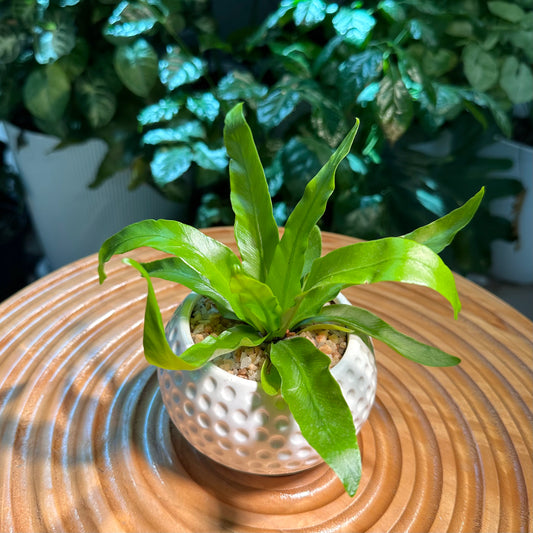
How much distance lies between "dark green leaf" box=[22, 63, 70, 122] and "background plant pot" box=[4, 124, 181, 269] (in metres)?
0.15

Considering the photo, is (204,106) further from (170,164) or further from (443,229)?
(443,229)

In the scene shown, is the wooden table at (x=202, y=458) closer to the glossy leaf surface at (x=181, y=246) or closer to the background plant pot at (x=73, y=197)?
the glossy leaf surface at (x=181, y=246)

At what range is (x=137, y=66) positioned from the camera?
146 centimetres

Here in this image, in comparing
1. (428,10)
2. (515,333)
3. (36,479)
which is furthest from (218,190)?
(36,479)

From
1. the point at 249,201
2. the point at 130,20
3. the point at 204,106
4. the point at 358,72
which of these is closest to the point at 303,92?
the point at 358,72

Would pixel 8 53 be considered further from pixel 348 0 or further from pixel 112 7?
pixel 348 0

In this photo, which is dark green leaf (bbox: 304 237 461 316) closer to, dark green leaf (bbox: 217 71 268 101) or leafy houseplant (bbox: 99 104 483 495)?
leafy houseplant (bbox: 99 104 483 495)

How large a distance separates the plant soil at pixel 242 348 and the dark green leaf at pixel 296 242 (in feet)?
0.17

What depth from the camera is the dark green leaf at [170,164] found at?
4.56ft

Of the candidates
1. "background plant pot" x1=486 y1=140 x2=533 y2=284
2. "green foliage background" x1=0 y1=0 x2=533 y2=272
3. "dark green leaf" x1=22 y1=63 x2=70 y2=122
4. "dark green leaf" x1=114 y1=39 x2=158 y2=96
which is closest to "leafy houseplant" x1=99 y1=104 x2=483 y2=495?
"green foliage background" x1=0 y1=0 x2=533 y2=272

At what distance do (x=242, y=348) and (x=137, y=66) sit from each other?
3.51 ft

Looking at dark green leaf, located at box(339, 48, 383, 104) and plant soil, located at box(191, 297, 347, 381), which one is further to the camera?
dark green leaf, located at box(339, 48, 383, 104)

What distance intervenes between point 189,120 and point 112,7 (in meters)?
0.34

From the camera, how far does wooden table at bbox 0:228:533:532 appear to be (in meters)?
0.63
